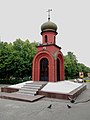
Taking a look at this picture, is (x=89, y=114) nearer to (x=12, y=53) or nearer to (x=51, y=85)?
(x=51, y=85)

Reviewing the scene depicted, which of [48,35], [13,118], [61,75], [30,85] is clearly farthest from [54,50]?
[13,118]

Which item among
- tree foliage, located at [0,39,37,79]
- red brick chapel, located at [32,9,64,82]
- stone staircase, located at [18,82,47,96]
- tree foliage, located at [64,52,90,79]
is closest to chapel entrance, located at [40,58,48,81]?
Result: red brick chapel, located at [32,9,64,82]

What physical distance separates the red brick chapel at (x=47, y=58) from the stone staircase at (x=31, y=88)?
5.85 ft

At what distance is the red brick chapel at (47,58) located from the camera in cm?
1412

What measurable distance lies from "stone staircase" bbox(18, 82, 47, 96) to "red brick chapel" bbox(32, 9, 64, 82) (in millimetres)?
1783

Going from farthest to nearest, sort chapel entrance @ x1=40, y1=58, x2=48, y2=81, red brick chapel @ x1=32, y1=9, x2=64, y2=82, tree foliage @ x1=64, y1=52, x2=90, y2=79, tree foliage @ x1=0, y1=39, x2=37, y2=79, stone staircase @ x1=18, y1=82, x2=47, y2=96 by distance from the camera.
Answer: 1. tree foliage @ x1=64, y1=52, x2=90, y2=79
2. tree foliage @ x1=0, y1=39, x2=37, y2=79
3. chapel entrance @ x1=40, y1=58, x2=48, y2=81
4. red brick chapel @ x1=32, y1=9, x2=64, y2=82
5. stone staircase @ x1=18, y1=82, x2=47, y2=96

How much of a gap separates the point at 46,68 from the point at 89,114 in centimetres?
838

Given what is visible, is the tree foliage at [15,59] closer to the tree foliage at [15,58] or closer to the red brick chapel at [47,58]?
the tree foliage at [15,58]

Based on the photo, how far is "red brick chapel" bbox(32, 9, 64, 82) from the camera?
14117 mm

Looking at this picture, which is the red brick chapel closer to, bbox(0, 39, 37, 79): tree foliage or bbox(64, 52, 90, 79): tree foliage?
bbox(0, 39, 37, 79): tree foliage

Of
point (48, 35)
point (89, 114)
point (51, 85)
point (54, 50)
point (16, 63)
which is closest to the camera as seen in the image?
point (89, 114)

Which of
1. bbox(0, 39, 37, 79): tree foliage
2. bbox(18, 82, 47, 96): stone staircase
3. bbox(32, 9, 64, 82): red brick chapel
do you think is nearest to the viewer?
bbox(18, 82, 47, 96): stone staircase

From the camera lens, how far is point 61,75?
16312mm

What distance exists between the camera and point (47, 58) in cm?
1456
